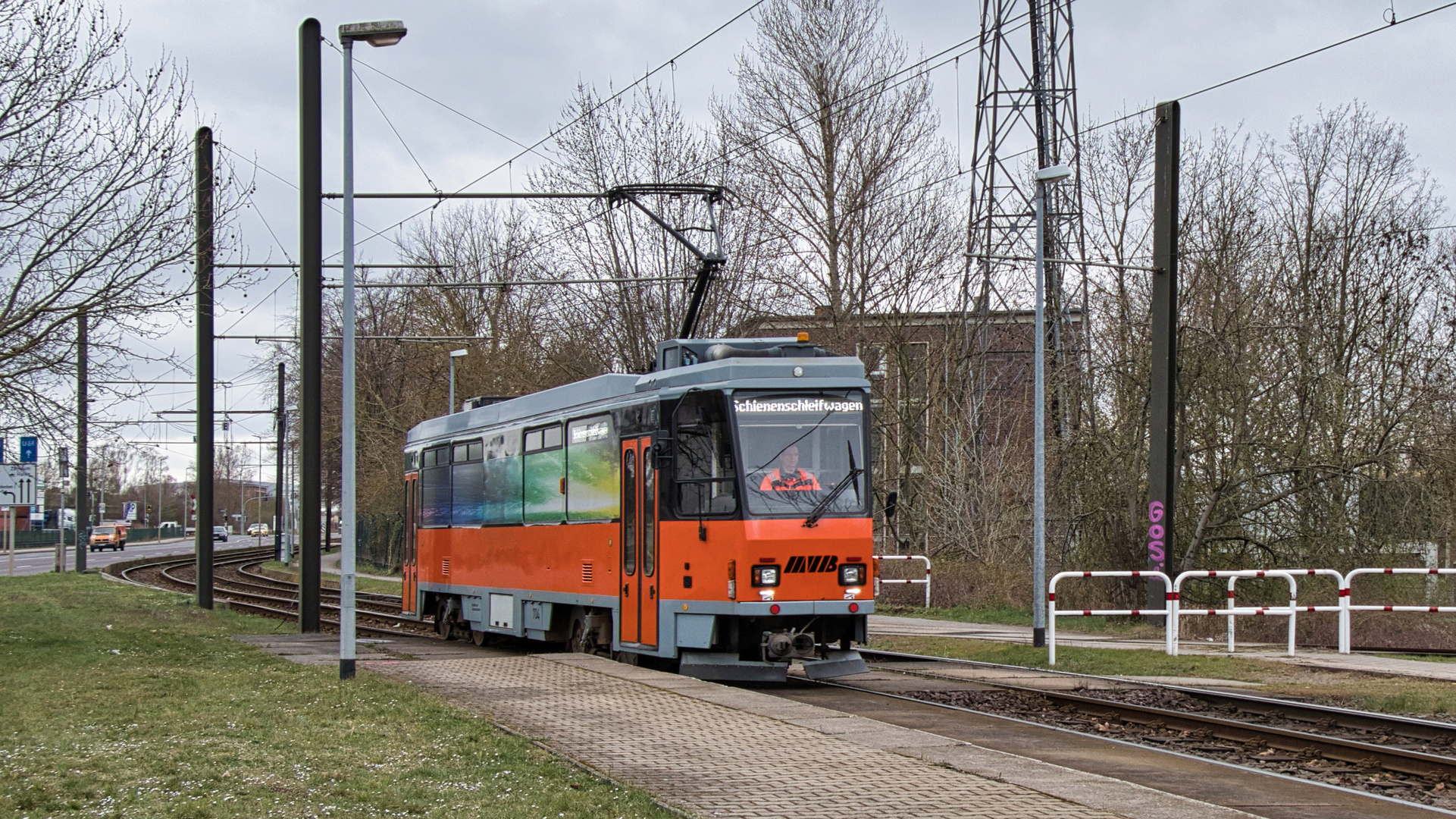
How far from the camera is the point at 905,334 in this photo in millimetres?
34781

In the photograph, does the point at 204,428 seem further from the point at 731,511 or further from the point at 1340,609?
the point at 1340,609

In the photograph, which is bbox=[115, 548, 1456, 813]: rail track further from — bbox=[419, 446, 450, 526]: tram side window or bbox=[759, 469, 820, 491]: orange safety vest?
bbox=[419, 446, 450, 526]: tram side window

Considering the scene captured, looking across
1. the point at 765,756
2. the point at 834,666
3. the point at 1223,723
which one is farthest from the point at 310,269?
the point at 1223,723

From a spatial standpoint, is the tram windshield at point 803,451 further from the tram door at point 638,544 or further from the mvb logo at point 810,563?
the tram door at point 638,544

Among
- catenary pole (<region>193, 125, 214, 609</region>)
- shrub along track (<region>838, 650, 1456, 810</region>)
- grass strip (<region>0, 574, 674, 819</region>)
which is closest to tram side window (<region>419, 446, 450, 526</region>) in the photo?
catenary pole (<region>193, 125, 214, 609</region>)

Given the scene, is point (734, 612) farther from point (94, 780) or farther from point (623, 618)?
point (94, 780)

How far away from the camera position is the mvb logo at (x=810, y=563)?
14125 millimetres

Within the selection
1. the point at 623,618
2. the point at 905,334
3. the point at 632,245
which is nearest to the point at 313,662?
the point at 623,618

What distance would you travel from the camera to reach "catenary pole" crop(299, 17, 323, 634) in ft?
65.2

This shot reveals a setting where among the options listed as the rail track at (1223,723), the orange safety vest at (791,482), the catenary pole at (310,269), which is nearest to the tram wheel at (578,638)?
the rail track at (1223,723)

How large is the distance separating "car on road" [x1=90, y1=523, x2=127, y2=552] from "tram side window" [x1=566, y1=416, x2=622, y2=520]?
76.8 m

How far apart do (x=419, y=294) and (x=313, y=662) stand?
38.9m

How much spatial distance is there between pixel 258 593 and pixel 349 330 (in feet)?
84.2

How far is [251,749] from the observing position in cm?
943
